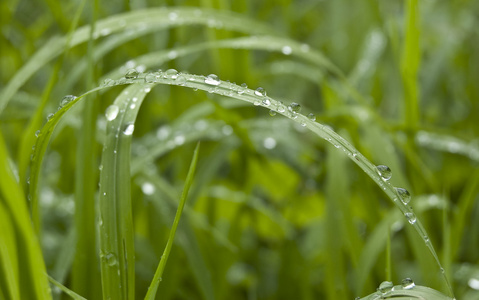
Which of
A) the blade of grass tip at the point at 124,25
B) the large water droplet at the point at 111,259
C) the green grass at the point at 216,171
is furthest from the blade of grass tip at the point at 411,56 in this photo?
the large water droplet at the point at 111,259

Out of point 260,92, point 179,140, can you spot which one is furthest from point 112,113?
point 179,140

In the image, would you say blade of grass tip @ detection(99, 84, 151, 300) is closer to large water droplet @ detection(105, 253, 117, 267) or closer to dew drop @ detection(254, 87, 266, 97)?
large water droplet @ detection(105, 253, 117, 267)

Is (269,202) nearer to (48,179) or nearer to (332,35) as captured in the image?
(48,179)

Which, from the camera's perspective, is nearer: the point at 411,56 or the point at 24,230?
the point at 24,230

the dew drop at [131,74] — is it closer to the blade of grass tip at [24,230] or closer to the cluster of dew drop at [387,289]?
the blade of grass tip at [24,230]

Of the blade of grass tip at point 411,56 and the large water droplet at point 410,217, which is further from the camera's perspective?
the blade of grass tip at point 411,56

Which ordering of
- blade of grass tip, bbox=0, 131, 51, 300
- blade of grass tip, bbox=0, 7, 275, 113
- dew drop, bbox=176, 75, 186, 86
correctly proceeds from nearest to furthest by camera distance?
1. blade of grass tip, bbox=0, 131, 51, 300
2. dew drop, bbox=176, 75, 186, 86
3. blade of grass tip, bbox=0, 7, 275, 113

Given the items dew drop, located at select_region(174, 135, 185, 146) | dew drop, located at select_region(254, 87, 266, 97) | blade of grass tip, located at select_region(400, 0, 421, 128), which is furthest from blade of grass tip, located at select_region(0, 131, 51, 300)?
blade of grass tip, located at select_region(400, 0, 421, 128)

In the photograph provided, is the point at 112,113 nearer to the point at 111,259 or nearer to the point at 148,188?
the point at 111,259
